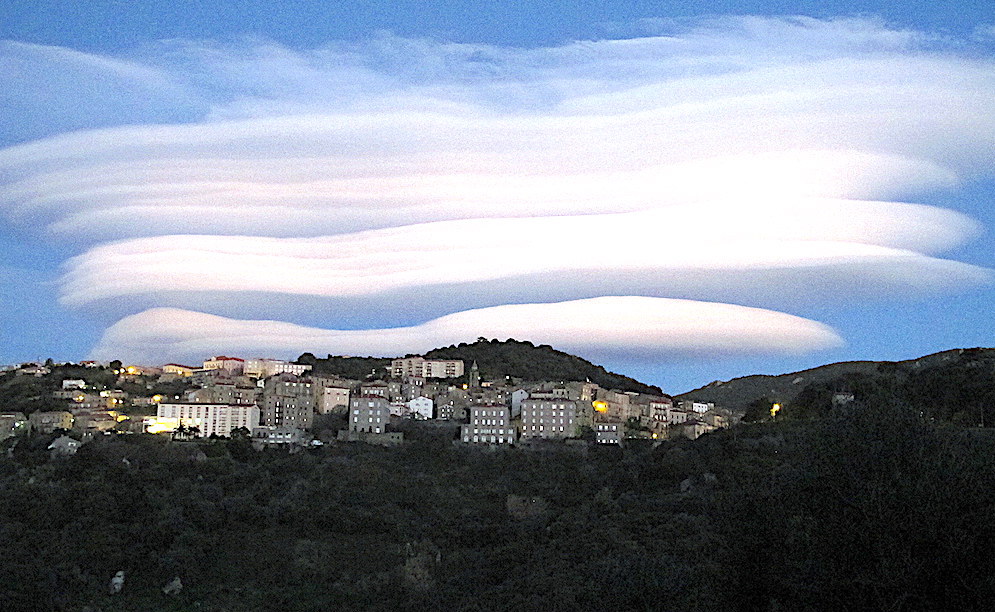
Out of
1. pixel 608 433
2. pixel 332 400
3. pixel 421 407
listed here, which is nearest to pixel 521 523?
pixel 608 433

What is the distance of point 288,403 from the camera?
60938 millimetres

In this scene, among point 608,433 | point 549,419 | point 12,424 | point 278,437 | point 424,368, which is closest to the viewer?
point 608,433

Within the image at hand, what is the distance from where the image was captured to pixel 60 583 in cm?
3600

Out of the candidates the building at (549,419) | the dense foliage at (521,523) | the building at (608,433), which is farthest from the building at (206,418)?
the building at (608,433)

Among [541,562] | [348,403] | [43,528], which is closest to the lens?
[541,562]

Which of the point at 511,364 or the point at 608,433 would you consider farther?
the point at 511,364

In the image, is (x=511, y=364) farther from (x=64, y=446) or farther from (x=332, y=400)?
(x=64, y=446)

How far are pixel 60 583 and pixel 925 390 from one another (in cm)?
3975

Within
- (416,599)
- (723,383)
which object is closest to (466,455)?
(416,599)

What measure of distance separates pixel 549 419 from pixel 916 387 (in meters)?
17.6

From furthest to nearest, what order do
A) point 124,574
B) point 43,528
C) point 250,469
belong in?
point 250,469 < point 43,528 < point 124,574

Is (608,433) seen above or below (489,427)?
below

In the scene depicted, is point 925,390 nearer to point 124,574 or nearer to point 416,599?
point 416,599

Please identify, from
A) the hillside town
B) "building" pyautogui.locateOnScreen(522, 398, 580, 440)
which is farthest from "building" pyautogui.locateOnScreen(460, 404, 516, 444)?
"building" pyautogui.locateOnScreen(522, 398, 580, 440)
